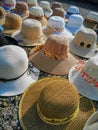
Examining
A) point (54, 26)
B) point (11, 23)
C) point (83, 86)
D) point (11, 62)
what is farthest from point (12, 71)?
point (54, 26)

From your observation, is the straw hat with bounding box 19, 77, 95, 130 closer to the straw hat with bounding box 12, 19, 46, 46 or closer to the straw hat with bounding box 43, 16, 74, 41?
the straw hat with bounding box 12, 19, 46, 46

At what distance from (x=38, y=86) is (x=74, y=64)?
124cm

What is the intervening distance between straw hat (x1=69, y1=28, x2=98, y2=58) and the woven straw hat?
0.68m

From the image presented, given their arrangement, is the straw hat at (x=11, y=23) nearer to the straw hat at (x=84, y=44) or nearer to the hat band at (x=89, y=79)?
the straw hat at (x=84, y=44)

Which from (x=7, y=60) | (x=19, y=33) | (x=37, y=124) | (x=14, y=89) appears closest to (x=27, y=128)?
(x=37, y=124)

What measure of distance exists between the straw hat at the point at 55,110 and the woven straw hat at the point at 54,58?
3.75ft

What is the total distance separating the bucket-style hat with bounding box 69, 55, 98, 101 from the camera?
165 inches

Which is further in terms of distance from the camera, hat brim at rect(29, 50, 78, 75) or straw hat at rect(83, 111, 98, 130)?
hat brim at rect(29, 50, 78, 75)

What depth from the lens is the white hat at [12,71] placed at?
13.0 feet

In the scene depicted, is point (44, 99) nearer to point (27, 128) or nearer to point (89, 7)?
point (27, 128)

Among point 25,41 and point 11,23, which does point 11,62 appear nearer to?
point 25,41

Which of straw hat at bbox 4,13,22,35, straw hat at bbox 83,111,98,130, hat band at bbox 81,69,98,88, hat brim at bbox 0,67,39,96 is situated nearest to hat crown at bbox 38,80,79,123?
straw hat at bbox 83,111,98,130

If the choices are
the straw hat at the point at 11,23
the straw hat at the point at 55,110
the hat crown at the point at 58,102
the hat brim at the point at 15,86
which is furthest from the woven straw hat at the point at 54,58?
the straw hat at the point at 11,23

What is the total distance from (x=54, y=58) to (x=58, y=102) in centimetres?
167
